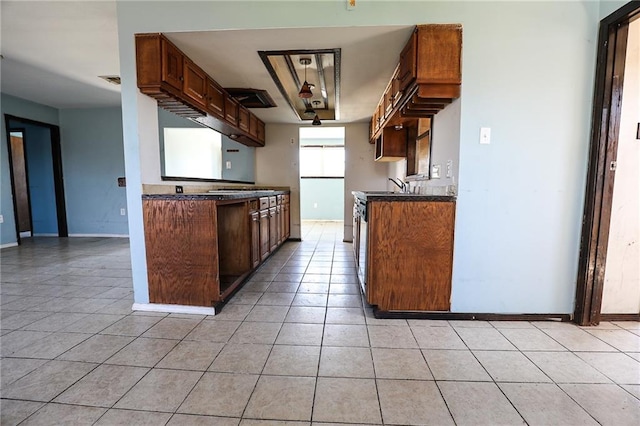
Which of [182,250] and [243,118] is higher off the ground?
[243,118]

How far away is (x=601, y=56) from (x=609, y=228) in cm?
111

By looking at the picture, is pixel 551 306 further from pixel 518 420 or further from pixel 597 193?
pixel 518 420

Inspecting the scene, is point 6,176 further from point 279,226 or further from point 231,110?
point 279,226

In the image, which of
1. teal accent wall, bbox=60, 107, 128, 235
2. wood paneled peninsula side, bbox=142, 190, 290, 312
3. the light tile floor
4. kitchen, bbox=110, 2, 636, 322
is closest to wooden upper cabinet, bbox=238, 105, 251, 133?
kitchen, bbox=110, 2, 636, 322

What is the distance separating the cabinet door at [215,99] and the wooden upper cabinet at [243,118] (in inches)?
22.7

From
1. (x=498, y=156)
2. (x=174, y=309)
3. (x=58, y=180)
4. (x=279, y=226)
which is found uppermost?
(x=498, y=156)

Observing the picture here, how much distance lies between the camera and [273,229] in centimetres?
395

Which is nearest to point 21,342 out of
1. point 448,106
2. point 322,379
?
point 322,379

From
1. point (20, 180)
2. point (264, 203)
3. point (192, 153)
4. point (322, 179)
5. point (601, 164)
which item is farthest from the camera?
point (322, 179)

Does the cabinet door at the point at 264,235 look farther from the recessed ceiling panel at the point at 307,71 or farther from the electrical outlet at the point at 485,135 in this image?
the electrical outlet at the point at 485,135

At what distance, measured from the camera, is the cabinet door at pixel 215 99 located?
2.89m

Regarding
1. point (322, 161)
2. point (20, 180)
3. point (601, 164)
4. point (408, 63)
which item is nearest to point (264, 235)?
point (408, 63)

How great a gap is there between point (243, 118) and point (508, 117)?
3138mm

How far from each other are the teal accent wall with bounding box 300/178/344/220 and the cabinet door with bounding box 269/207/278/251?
12.9ft
